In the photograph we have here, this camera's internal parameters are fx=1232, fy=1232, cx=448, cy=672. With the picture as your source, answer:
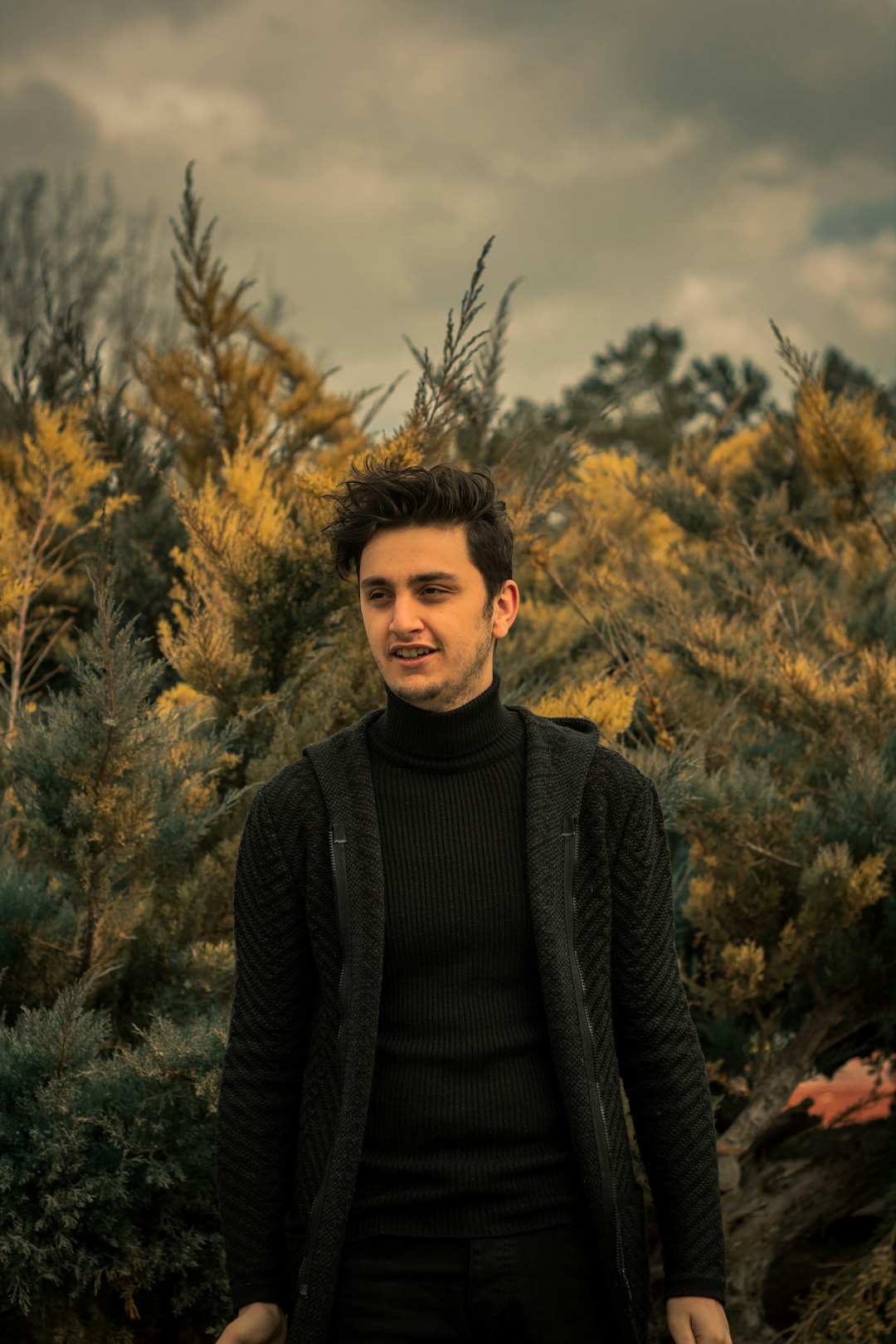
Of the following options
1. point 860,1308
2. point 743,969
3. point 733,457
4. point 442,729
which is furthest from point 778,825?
point 733,457

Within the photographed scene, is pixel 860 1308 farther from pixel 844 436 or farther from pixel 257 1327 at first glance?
pixel 844 436

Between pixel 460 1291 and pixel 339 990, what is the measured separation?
0.42 m

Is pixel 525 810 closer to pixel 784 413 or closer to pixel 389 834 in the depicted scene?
pixel 389 834

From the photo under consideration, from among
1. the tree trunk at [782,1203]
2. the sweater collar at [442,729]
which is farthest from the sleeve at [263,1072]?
the tree trunk at [782,1203]

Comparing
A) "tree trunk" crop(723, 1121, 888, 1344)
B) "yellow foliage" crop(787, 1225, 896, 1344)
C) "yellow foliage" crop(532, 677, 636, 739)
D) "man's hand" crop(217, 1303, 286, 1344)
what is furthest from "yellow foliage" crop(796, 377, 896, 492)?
"man's hand" crop(217, 1303, 286, 1344)

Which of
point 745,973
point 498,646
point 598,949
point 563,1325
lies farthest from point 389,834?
point 498,646

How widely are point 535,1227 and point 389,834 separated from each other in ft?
1.86

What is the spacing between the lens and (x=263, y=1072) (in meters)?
1.77

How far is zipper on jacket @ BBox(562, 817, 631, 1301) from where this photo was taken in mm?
1665

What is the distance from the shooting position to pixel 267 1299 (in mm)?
1733

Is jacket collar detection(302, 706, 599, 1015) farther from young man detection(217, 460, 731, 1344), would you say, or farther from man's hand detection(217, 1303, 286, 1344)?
man's hand detection(217, 1303, 286, 1344)

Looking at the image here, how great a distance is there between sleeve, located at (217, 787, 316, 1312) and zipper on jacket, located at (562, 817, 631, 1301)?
389 millimetres

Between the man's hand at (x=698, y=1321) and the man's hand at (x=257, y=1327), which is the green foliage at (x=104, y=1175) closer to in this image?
the man's hand at (x=257, y=1327)

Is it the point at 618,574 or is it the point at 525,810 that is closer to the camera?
the point at 525,810
